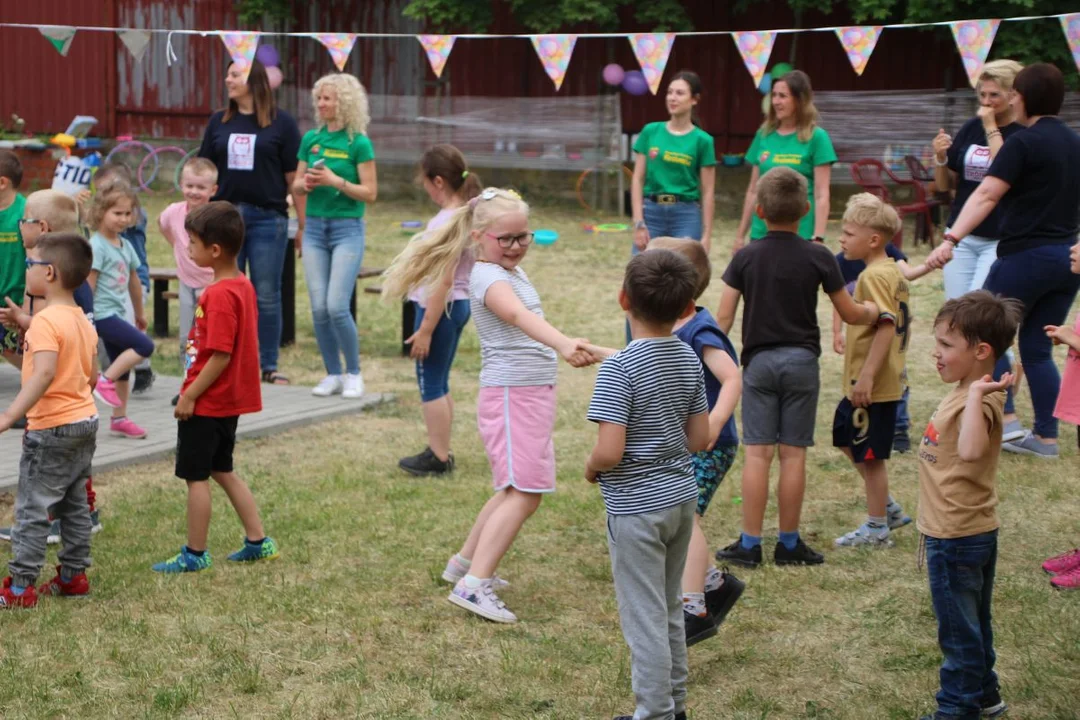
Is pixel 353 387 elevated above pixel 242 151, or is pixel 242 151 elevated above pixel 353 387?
pixel 242 151

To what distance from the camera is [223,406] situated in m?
5.16

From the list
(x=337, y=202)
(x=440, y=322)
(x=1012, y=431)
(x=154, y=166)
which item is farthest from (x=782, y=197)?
(x=154, y=166)

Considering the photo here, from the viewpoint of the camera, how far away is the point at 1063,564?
5.23 metres

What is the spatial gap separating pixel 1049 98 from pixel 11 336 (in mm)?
5302

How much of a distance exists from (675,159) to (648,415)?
5.15 meters

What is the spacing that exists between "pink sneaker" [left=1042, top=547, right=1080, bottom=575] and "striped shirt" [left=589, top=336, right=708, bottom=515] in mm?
2228

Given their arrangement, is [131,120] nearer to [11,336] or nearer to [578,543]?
[11,336]

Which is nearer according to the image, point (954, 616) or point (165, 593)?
point (954, 616)

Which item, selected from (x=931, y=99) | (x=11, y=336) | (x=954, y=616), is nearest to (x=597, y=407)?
(x=954, y=616)

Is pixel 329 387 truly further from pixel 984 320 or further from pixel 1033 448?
pixel 984 320

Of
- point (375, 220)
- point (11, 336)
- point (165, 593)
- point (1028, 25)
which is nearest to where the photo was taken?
point (165, 593)

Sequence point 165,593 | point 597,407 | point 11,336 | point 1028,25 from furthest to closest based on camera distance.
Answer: point 1028,25, point 11,336, point 165,593, point 597,407

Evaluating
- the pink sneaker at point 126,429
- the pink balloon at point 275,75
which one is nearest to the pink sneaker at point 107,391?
the pink sneaker at point 126,429

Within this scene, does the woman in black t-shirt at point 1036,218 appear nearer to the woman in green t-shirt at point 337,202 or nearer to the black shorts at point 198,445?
the black shorts at point 198,445
